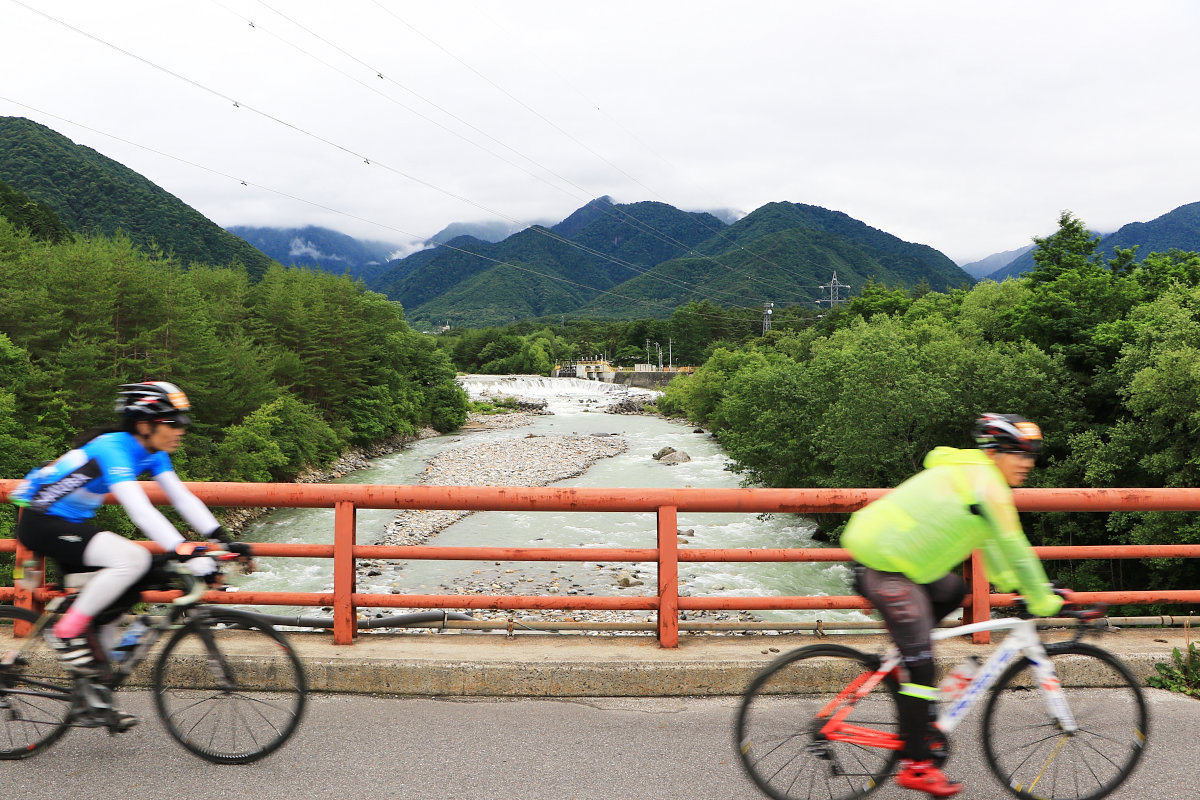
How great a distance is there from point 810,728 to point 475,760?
1710mm

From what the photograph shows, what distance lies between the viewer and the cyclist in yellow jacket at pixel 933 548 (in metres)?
3.00

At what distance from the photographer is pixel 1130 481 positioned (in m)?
23.1

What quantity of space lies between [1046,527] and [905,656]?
2568 centimetres

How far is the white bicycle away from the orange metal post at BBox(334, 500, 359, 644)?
9.19 ft

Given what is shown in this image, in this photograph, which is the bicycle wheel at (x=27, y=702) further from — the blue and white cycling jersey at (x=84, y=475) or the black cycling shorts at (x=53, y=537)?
the blue and white cycling jersey at (x=84, y=475)

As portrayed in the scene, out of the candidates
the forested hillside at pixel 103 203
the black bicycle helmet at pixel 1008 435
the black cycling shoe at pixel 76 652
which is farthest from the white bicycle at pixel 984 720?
the forested hillside at pixel 103 203

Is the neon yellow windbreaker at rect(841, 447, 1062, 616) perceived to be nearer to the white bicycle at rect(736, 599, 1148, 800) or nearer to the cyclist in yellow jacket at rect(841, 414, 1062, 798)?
the cyclist in yellow jacket at rect(841, 414, 1062, 798)

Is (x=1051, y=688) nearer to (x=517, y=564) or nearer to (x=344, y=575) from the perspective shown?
(x=344, y=575)

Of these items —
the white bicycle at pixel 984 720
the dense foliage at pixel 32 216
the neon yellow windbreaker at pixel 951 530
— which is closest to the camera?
the neon yellow windbreaker at pixel 951 530

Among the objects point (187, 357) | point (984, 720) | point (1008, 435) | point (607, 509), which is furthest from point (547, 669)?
point (187, 357)

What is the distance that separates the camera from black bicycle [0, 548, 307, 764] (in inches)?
144

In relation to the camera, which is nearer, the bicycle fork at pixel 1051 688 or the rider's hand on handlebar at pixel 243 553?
the bicycle fork at pixel 1051 688

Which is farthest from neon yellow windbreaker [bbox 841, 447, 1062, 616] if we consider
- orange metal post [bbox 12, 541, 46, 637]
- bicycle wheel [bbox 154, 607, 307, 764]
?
orange metal post [bbox 12, 541, 46, 637]

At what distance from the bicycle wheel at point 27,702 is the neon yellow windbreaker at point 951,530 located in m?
3.96
